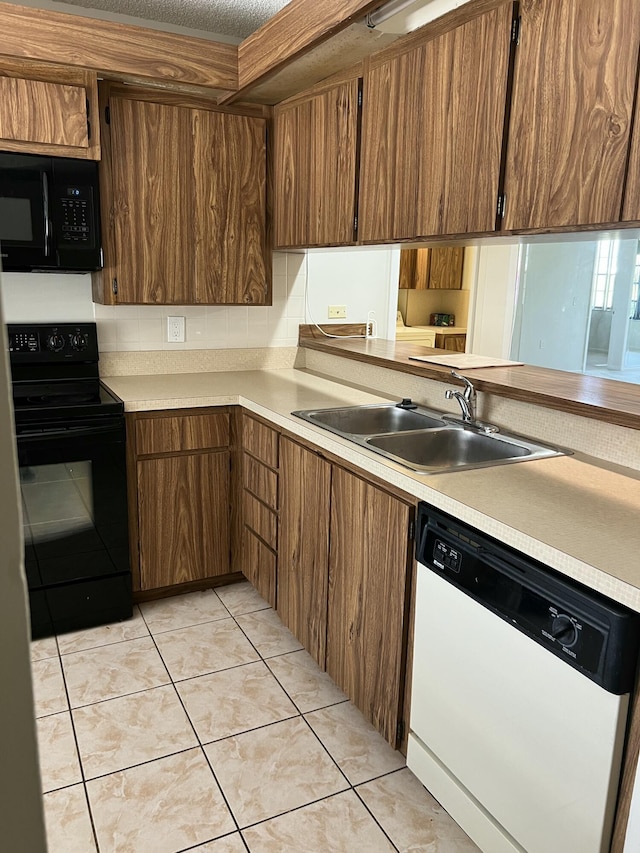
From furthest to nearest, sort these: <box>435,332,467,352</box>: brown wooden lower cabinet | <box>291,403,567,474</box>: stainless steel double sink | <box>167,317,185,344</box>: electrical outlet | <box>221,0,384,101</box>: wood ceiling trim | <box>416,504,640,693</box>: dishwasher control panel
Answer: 1. <box>435,332,467,352</box>: brown wooden lower cabinet
2. <box>167,317,185,344</box>: electrical outlet
3. <box>221,0,384,101</box>: wood ceiling trim
4. <box>291,403,567,474</box>: stainless steel double sink
5. <box>416,504,640,693</box>: dishwasher control panel

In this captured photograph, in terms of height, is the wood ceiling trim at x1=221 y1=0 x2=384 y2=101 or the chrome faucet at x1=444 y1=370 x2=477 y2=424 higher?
the wood ceiling trim at x1=221 y1=0 x2=384 y2=101

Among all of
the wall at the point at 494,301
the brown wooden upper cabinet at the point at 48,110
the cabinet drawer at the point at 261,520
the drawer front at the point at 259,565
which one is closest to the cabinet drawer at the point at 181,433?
the cabinet drawer at the point at 261,520

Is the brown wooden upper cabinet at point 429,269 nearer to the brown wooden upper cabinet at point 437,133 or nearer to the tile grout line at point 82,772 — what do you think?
the brown wooden upper cabinet at point 437,133

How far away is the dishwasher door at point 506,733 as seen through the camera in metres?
1.24

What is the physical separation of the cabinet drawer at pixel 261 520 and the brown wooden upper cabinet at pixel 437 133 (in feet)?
3.67

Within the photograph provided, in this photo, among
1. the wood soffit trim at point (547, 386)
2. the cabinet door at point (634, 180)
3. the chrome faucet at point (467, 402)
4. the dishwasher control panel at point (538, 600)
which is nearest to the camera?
the dishwasher control panel at point (538, 600)

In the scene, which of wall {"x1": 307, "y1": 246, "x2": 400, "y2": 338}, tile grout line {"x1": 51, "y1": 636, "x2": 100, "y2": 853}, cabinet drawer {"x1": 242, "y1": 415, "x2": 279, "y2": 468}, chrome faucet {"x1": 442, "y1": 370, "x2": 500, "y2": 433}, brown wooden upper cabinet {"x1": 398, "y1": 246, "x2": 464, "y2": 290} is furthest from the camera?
brown wooden upper cabinet {"x1": 398, "y1": 246, "x2": 464, "y2": 290}

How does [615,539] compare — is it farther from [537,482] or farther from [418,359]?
[418,359]

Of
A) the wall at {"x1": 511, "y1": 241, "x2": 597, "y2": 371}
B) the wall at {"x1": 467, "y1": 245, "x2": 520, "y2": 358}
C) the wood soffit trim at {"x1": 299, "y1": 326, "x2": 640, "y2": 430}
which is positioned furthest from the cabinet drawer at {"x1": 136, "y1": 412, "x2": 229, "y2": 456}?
the wall at {"x1": 511, "y1": 241, "x2": 597, "y2": 371}

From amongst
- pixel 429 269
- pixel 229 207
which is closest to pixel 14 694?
pixel 229 207

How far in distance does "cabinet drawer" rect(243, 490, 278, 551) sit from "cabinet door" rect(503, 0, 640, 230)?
1.41m

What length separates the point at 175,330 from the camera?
3.23m

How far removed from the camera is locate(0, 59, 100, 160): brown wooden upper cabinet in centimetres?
250

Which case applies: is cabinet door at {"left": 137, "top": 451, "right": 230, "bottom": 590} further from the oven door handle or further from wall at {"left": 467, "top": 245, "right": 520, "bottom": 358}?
wall at {"left": 467, "top": 245, "right": 520, "bottom": 358}
